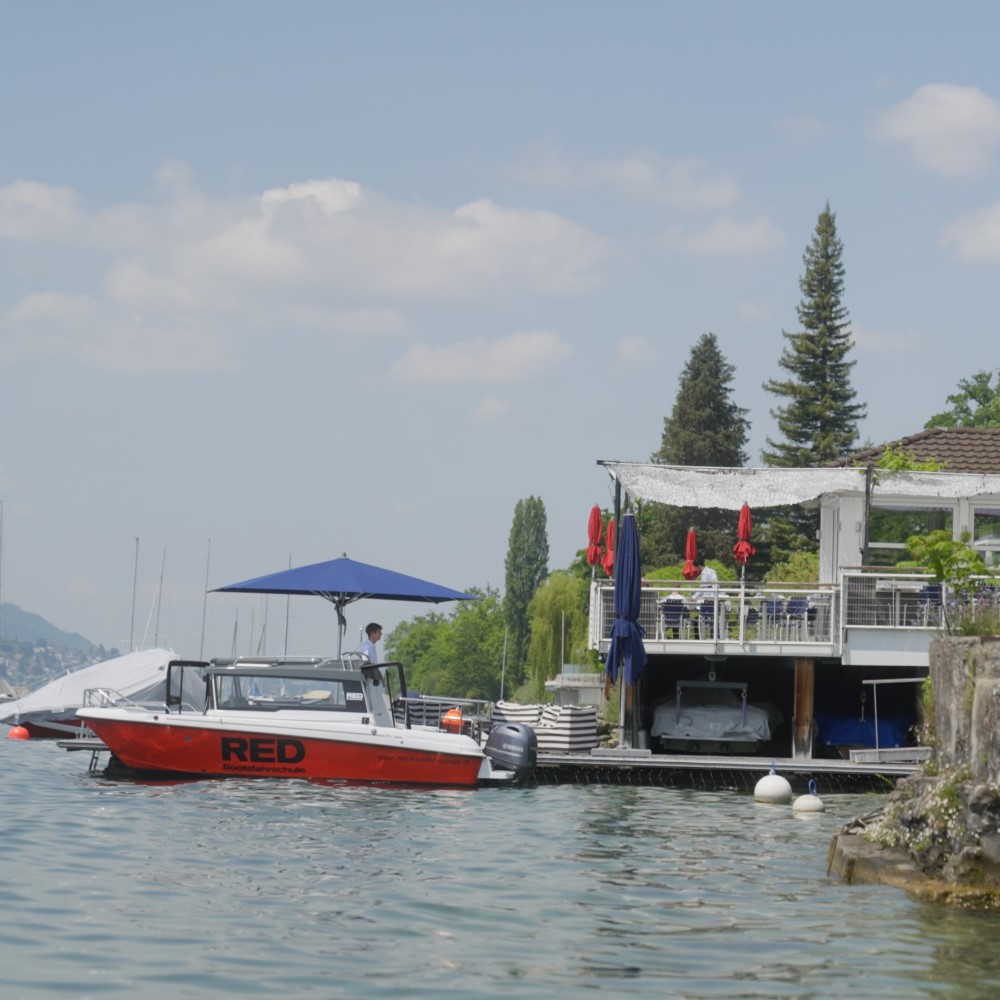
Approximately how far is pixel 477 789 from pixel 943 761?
30.1 feet

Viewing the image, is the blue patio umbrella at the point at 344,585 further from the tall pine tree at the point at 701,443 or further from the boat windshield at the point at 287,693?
the tall pine tree at the point at 701,443

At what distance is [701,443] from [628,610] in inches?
1815

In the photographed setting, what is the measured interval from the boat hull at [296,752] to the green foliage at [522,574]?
88560 mm

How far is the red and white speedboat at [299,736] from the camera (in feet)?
70.6

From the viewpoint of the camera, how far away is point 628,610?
25.7 metres

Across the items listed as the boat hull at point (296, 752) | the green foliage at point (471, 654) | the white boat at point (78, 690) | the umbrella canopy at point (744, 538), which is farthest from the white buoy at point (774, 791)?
the green foliage at point (471, 654)

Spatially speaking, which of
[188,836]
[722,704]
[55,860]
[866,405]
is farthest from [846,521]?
[866,405]

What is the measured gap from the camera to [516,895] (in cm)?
1274

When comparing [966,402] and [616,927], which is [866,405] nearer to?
[966,402]

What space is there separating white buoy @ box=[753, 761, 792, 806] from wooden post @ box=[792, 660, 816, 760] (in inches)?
183

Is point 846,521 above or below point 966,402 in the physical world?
below

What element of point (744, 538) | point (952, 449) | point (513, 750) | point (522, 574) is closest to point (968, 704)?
point (513, 750)

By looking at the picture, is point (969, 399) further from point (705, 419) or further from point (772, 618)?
point (772, 618)

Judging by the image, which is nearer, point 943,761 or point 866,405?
point 943,761
